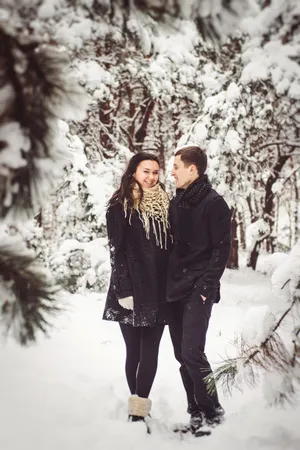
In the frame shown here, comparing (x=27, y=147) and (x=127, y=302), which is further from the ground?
(x=27, y=147)

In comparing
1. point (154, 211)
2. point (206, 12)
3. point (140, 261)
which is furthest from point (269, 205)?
point (206, 12)

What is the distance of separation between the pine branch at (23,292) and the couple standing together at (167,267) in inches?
54.7

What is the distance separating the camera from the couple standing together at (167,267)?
9.29ft

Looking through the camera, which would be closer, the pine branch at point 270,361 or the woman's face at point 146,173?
the pine branch at point 270,361

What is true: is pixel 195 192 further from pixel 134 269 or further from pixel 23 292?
pixel 23 292

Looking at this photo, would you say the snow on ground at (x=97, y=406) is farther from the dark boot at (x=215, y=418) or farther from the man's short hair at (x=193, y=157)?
the man's short hair at (x=193, y=157)

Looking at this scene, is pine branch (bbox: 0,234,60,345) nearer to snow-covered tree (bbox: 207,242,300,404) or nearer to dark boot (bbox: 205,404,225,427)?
snow-covered tree (bbox: 207,242,300,404)

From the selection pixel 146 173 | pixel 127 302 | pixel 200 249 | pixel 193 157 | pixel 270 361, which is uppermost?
pixel 193 157

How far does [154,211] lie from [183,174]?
14.8 inches

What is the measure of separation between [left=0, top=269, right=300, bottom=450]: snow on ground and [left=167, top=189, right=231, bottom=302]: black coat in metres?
0.41

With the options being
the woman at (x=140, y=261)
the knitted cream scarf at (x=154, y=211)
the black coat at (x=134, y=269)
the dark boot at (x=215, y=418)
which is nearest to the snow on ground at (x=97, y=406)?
the dark boot at (x=215, y=418)

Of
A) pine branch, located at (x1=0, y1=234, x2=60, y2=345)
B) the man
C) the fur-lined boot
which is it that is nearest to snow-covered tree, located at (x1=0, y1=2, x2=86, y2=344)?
pine branch, located at (x1=0, y1=234, x2=60, y2=345)

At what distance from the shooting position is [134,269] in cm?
292

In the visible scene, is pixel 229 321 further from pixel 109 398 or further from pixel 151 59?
pixel 151 59
